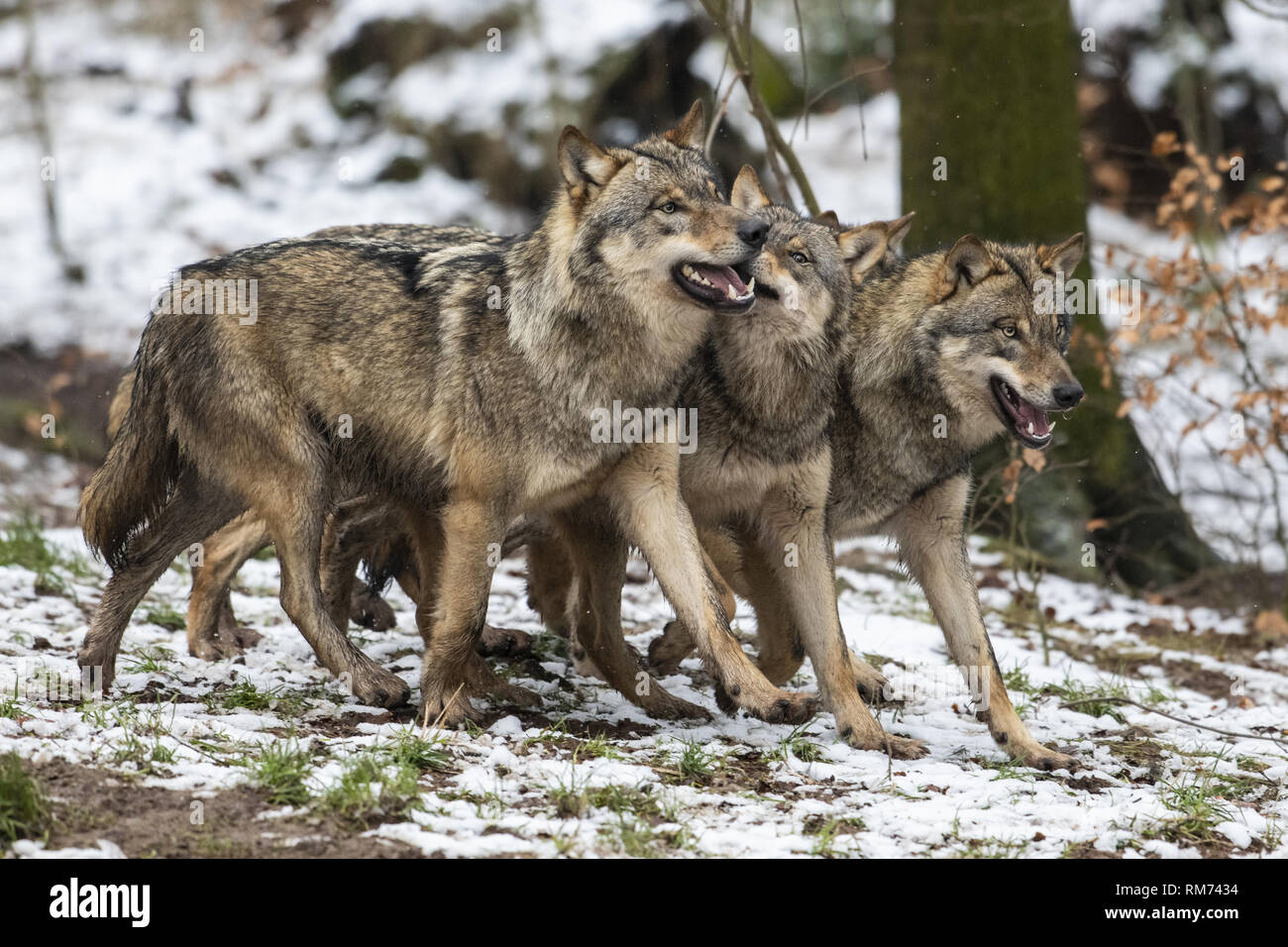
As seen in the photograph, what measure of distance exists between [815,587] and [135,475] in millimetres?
2908

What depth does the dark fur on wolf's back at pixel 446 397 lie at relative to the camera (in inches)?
196

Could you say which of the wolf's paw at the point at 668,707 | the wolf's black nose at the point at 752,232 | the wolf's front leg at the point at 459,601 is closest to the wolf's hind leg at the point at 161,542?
the wolf's front leg at the point at 459,601

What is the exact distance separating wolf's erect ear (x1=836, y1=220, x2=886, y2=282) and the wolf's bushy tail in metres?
2.97

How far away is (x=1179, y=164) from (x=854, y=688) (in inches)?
491

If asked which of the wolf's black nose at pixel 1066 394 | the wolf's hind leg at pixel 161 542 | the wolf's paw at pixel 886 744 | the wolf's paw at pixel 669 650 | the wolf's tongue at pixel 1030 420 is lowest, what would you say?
the wolf's paw at pixel 886 744

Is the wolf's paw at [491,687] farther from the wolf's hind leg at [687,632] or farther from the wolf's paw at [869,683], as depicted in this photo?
the wolf's paw at [869,683]

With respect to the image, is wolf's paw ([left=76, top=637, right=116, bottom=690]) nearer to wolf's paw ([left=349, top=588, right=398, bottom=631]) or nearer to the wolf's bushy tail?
the wolf's bushy tail

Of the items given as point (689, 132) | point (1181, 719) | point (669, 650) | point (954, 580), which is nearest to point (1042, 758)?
point (954, 580)

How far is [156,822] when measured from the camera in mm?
3758

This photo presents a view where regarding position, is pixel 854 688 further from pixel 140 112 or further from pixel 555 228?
pixel 140 112

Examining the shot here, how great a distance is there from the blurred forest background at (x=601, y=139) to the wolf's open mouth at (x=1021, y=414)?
123 inches

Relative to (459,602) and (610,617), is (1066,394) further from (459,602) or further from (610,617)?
(459,602)
